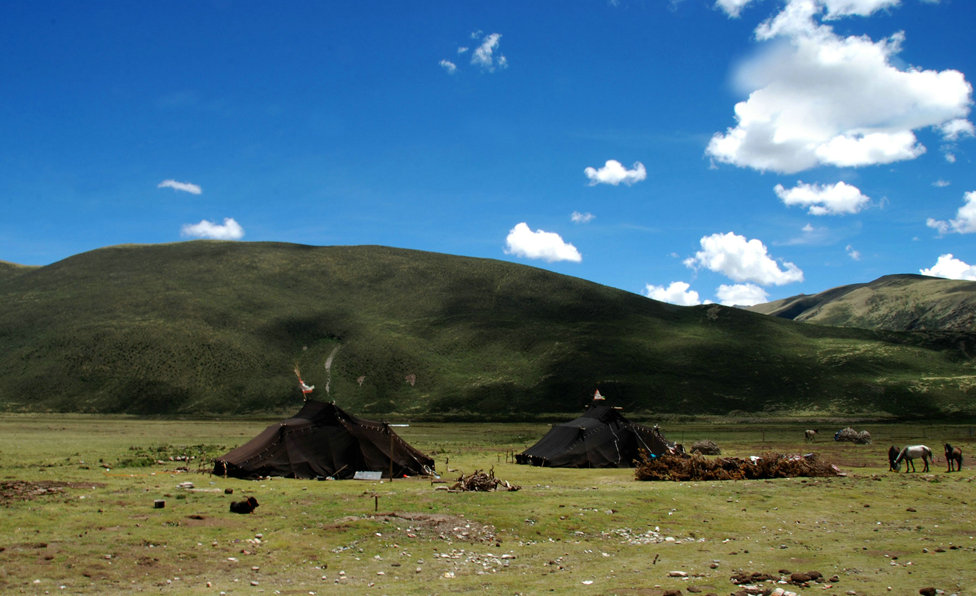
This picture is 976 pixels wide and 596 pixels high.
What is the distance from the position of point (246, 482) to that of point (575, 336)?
13999 cm

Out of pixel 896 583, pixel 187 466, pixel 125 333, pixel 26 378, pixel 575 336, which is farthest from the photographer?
pixel 575 336

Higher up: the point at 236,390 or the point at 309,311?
the point at 309,311

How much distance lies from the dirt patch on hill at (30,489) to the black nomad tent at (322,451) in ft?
20.7

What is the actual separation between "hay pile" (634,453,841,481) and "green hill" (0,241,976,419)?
96.0 m

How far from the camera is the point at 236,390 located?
138 meters

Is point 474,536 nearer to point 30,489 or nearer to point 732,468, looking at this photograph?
point 30,489

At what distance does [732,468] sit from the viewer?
101 ft

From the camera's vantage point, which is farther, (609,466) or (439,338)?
(439,338)

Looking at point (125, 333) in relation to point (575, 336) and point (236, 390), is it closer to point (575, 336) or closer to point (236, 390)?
point (236, 390)

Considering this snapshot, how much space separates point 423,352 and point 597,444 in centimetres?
12108

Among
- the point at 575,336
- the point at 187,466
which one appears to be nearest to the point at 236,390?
the point at 575,336

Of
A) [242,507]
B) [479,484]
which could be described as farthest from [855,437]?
[242,507]

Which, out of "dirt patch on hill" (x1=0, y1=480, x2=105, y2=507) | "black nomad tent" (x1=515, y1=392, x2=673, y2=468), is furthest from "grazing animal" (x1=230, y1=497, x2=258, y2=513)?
"black nomad tent" (x1=515, y1=392, x2=673, y2=468)

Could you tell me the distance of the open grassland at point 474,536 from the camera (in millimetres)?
13578
